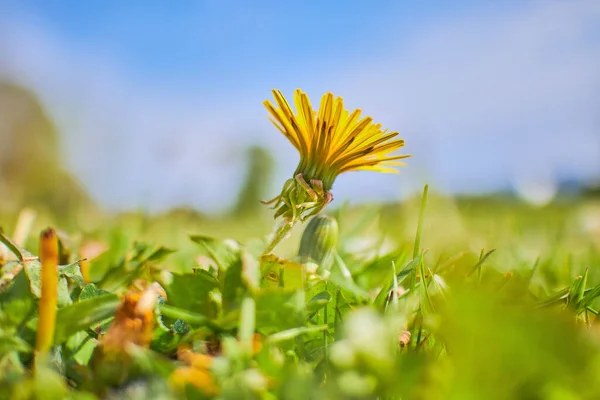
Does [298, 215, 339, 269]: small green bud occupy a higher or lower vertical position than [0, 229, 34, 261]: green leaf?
higher

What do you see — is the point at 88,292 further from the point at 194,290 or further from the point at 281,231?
the point at 281,231

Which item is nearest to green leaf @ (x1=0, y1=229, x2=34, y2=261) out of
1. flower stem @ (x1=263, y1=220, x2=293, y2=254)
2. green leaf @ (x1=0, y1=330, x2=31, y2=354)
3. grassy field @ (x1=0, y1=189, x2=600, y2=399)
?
grassy field @ (x1=0, y1=189, x2=600, y2=399)

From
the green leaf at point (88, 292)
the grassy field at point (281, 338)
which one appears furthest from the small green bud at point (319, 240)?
the green leaf at point (88, 292)

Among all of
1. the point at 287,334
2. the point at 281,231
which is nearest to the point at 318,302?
the point at 287,334

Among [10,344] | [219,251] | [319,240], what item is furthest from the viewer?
[319,240]

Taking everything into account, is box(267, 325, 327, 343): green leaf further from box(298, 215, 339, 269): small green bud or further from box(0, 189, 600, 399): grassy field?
box(298, 215, 339, 269): small green bud

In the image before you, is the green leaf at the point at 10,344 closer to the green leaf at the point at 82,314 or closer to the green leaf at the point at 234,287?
the green leaf at the point at 82,314
